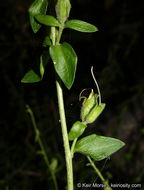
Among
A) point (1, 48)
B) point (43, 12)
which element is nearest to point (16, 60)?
point (1, 48)

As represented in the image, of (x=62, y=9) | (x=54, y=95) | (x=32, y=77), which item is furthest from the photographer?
(x=54, y=95)

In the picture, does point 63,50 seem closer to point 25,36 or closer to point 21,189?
point 21,189

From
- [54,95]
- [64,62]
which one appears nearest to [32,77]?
→ [64,62]

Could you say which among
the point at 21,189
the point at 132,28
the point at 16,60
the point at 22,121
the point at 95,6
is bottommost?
the point at 21,189

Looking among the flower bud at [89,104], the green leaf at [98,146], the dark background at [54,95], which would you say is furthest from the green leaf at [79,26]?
the dark background at [54,95]

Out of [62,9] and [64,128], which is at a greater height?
[62,9]

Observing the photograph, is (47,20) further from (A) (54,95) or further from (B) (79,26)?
(A) (54,95)

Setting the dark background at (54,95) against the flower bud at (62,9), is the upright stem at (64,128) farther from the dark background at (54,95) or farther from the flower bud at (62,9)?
the dark background at (54,95)

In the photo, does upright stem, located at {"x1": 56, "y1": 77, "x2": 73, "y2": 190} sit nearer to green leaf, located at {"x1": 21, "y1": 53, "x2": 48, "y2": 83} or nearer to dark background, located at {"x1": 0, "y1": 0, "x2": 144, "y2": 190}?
green leaf, located at {"x1": 21, "y1": 53, "x2": 48, "y2": 83}
